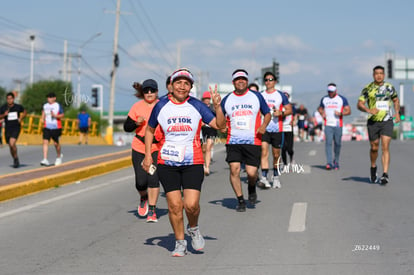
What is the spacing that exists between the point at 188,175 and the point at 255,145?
3.29 m

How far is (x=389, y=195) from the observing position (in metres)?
10.9

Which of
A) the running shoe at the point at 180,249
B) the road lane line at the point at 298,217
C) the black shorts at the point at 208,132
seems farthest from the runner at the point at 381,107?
the running shoe at the point at 180,249

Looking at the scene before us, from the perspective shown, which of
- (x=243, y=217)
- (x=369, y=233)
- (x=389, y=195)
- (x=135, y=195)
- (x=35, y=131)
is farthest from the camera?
(x=35, y=131)

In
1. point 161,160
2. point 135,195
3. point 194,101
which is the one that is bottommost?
point 135,195

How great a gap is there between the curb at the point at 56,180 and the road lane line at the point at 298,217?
15.6 ft

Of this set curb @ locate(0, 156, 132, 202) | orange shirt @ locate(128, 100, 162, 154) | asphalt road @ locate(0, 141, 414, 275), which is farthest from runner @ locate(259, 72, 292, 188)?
curb @ locate(0, 156, 132, 202)

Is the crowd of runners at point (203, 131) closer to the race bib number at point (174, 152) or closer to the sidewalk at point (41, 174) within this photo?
the race bib number at point (174, 152)

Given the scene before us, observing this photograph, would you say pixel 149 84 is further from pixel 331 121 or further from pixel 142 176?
A: pixel 331 121

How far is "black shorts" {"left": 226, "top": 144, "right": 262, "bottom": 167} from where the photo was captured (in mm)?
9750

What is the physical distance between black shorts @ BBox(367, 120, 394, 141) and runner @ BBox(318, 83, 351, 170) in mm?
2858

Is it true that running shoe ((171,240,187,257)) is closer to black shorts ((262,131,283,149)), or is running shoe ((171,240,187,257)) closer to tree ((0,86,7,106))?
black shorts ((262,131,283,149))

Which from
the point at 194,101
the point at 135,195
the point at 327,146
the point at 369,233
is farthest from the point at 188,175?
the point at 327,146

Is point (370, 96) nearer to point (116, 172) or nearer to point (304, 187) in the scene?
point (304, 187)

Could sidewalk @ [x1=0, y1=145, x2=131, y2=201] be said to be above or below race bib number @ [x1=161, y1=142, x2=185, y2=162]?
below
